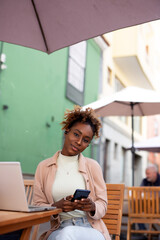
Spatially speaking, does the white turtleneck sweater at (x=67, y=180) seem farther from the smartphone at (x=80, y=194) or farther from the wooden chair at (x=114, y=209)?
the wooden chair at (x=114, y=209)

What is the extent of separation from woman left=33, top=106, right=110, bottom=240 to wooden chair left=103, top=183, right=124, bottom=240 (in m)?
0.47

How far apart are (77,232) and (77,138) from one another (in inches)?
32.3

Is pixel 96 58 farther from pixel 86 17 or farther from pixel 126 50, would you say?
pixel 86 17

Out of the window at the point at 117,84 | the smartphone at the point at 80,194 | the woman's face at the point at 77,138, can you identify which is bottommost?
the smartphone at the point at 80,194

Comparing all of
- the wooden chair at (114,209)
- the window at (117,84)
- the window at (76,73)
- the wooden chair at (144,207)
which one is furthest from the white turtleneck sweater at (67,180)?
the window at (117,84)

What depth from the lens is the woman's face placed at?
2957 mm

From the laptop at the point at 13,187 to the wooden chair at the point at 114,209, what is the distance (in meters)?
1.42

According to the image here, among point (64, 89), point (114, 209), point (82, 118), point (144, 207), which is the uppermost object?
point (64, 89)

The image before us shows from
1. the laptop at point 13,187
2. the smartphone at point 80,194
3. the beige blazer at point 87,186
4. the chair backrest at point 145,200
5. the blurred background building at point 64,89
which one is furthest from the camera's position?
the blurred background building at point 64,89

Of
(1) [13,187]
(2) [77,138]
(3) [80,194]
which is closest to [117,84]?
(2) [77,138]

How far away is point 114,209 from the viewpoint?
3352 mm

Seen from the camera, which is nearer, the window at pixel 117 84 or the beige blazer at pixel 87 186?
the beige blazer at pixel 87 186

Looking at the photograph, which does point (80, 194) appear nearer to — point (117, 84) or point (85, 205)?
point (85, 205)

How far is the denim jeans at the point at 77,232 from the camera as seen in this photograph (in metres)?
2.38
